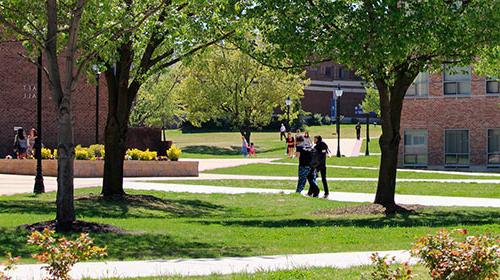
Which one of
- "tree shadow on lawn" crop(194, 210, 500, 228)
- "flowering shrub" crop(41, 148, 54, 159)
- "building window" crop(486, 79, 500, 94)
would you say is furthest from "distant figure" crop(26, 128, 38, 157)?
"building window" crop(486, 79, 500, 94)

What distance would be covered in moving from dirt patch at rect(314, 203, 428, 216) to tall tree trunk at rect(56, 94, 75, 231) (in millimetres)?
7756

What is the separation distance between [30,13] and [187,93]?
4801 cm

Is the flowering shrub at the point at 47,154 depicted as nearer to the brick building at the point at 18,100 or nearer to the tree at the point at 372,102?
the brick building at the point at 18,100

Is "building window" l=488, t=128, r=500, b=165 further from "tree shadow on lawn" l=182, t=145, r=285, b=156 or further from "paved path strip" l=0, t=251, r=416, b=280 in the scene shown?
"paved path strip" l=0, t=251, r=416, b=280

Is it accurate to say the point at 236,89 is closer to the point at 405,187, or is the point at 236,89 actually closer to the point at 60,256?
the point at 405,187

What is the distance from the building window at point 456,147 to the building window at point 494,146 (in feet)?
3.65

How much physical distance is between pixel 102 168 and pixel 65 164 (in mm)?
19374

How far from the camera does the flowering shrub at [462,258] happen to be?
7.97 metres

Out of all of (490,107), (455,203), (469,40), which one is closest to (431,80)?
(490,107)

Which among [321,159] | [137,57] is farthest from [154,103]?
[137,57]

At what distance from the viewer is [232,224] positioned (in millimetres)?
18047

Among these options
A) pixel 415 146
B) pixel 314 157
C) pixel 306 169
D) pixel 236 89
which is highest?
pixel 236 89

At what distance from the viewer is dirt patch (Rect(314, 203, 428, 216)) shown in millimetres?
20497

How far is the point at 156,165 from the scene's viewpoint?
118 ft
